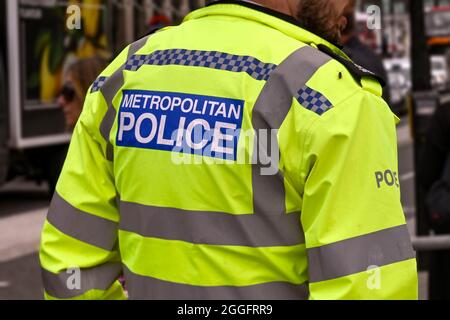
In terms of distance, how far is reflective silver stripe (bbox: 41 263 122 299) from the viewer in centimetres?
277

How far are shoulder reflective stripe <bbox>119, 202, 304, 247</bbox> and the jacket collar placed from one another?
40 centimetres

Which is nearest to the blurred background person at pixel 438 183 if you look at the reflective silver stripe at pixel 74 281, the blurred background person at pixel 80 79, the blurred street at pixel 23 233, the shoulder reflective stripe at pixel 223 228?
the blurred street at pixel 23 233

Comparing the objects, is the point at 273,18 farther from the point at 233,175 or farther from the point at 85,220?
the point at 85,220

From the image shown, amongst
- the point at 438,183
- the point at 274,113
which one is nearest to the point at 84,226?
the point at 274,113

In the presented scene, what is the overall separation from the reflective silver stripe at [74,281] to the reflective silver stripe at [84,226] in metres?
0.06

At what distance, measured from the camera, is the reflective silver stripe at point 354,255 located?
2416mm

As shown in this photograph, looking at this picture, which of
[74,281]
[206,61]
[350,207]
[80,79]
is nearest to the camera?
[350,207]

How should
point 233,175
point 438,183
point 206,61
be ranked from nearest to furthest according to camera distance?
1. point 233,175
2. point 206,61
3. point 438,183

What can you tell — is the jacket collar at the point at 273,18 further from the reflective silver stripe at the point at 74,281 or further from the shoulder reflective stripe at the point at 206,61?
the reflective silver stripe at the point at 74,281

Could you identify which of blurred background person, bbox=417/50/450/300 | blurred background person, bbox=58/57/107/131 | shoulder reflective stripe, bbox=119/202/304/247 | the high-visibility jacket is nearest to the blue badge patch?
the high-visibility jacket

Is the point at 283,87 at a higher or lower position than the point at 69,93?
higher

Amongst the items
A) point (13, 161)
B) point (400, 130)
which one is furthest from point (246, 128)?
point (400, 130)

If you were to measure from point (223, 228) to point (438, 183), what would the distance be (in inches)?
119

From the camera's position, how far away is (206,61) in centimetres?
263
